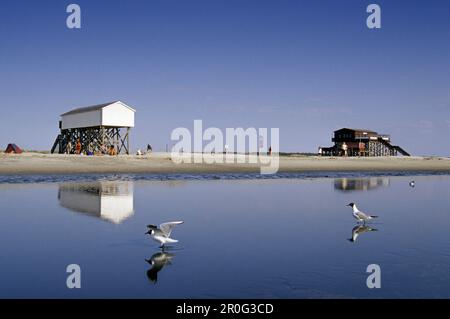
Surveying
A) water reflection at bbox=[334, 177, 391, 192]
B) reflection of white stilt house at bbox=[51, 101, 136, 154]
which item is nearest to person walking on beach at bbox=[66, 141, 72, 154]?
reflection of white stilt house at bbox=[51, 101, 136, 154]

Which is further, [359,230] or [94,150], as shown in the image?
[94,150]

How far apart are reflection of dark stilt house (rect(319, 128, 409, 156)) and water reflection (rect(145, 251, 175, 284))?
76.2 m

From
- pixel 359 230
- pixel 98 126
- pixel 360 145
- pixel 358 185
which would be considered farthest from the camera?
pixel 360 145

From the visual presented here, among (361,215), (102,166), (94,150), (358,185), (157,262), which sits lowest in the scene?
(157,262)

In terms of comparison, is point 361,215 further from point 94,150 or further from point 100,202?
point 94,150

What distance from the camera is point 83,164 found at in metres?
40.1

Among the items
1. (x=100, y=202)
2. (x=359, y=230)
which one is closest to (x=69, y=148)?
(x=100, y=202)

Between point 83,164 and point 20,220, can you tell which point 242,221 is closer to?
point 20,220

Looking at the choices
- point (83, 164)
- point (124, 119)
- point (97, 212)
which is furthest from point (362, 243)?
point (124, 119)

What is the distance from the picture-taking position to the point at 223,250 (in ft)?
31.6

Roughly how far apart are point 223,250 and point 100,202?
912 cm

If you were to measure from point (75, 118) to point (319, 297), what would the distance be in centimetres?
5985

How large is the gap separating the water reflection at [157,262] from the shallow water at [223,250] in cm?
2

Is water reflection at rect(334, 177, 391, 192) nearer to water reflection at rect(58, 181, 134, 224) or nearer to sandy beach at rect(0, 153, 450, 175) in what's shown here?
water reflection at rect(58, 181, 134, 224)
